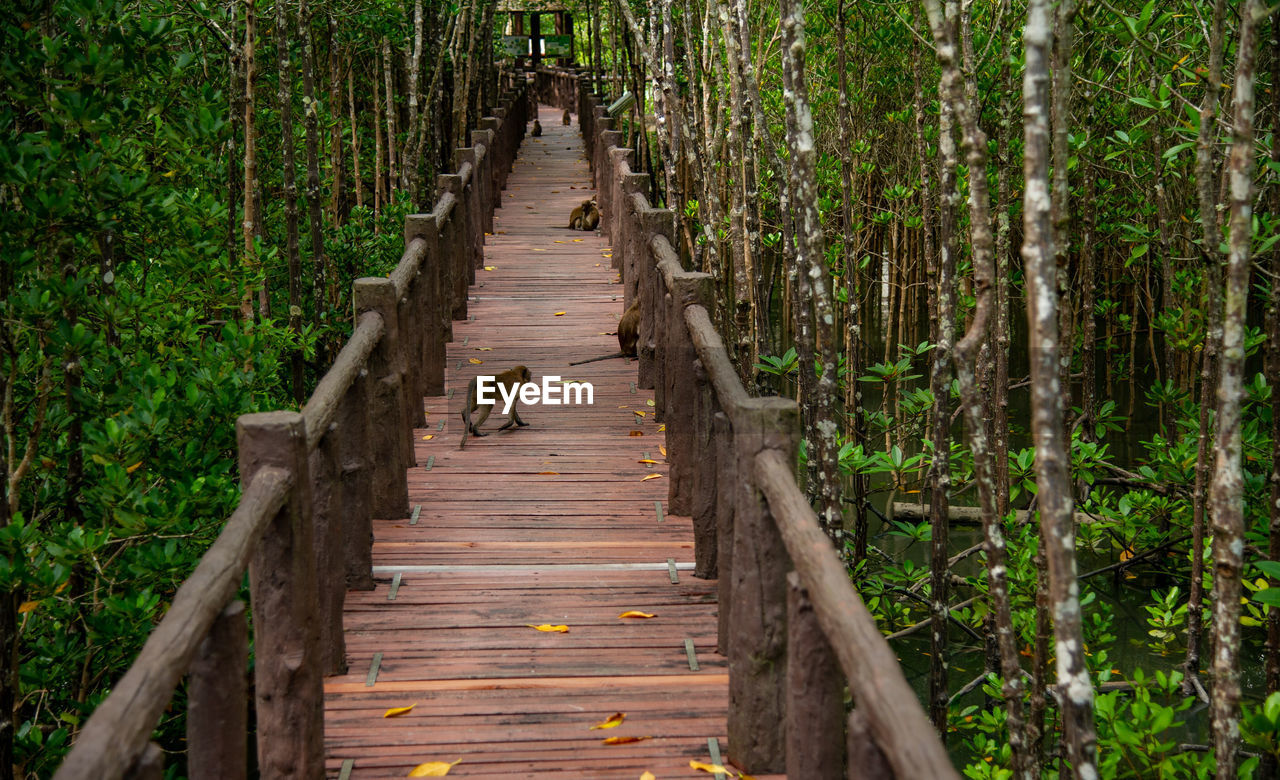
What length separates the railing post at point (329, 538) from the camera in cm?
378

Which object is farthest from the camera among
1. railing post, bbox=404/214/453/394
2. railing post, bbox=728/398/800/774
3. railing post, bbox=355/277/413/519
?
railing post, bbox=404/214/453/394

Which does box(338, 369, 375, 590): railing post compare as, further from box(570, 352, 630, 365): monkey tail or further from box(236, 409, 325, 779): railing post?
box(570, 352, 630, 365): monkey tail

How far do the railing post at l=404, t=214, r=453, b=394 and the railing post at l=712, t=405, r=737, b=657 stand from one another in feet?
9.94

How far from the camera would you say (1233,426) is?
3689 millimetres

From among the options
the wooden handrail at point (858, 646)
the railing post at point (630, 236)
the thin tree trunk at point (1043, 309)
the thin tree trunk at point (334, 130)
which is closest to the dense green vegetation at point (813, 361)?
the thin tree trunk at point (1043, 309)

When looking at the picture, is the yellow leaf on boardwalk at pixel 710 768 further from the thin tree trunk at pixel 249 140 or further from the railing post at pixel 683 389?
the thin tree trunk at pixel 249 140

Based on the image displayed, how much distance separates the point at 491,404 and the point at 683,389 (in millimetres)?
1757

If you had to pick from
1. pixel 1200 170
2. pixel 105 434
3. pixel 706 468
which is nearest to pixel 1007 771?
pixel 706 468

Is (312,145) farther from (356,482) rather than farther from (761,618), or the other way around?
(761,618)

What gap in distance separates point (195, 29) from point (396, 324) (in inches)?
203

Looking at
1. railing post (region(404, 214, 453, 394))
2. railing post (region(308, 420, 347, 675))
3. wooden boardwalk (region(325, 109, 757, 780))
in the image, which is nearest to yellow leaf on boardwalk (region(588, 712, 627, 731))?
wooden boardwalk (region(325, 109, 757, 780))

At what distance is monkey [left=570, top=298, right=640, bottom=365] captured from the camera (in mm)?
7844

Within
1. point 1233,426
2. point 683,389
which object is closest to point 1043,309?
point 1233,426

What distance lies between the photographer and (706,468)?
15.2 ft
